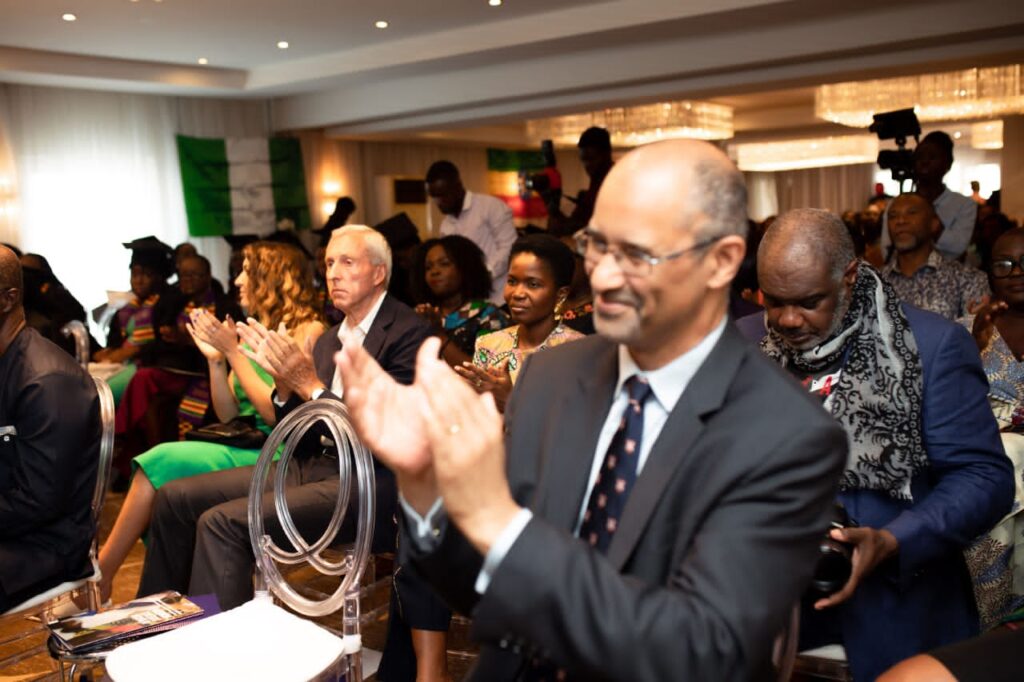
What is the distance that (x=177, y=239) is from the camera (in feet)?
34.7

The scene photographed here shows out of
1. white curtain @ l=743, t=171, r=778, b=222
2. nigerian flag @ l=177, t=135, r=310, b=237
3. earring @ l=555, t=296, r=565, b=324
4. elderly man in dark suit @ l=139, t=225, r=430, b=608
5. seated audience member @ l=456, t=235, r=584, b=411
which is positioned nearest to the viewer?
elderly man in dark suit @ l=139, t=225, r=430, b=608

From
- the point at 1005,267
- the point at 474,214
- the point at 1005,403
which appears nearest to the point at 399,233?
the point at 474,214

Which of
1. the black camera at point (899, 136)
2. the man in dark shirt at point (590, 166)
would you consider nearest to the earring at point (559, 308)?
the man in dark shirt at point (590, 166)

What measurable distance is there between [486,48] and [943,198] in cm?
397

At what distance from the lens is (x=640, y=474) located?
4.38 ft

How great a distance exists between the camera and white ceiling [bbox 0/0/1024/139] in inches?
271

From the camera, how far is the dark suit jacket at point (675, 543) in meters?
1.14

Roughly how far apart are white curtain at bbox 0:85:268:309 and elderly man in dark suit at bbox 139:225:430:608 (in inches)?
278

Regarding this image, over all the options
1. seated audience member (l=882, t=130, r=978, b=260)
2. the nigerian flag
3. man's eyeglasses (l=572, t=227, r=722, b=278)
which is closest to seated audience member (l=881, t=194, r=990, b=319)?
seated audience member (l=882, t=130, r=978, b=260)

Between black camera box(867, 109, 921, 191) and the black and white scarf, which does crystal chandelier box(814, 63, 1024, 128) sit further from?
the black and white scarf

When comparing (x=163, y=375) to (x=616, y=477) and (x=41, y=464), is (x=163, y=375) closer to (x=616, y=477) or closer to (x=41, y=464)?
(x=41, y=464)

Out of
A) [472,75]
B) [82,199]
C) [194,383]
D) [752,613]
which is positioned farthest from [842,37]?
[82,199]

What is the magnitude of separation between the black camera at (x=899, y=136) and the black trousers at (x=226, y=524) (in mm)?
4192

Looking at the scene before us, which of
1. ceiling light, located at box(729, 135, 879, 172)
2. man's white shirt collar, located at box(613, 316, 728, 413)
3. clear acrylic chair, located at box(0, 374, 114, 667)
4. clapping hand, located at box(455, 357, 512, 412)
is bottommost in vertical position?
clear acrylic chair, located at box(0, 374, 114, 667)
